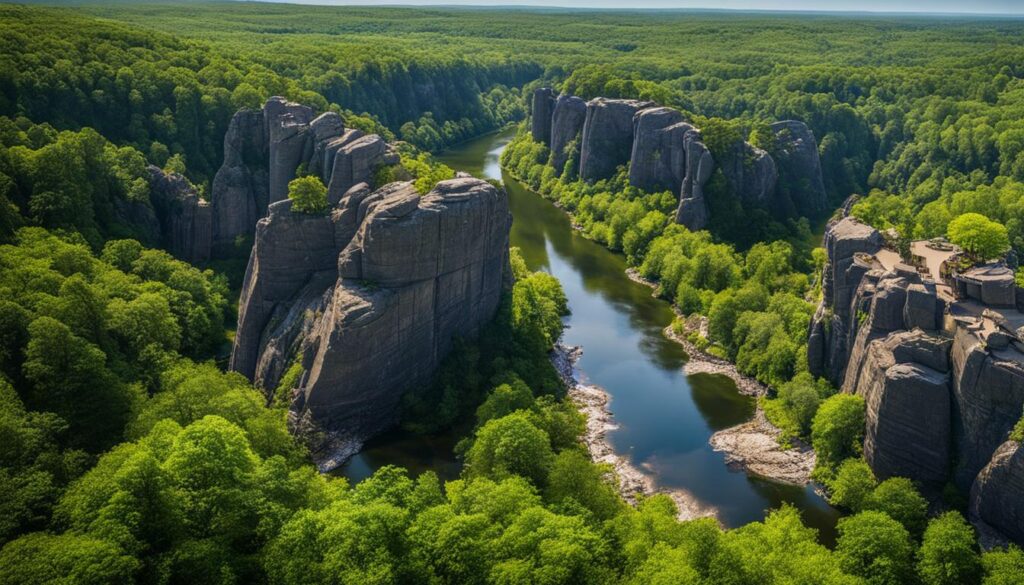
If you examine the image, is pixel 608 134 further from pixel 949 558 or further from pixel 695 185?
pixel 949 558

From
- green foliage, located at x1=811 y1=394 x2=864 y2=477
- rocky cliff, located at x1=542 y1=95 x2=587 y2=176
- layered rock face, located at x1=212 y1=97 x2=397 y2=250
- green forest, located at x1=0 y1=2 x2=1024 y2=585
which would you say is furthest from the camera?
rocky cliff, located at x1=542 y1=95 x2=587 y2=176

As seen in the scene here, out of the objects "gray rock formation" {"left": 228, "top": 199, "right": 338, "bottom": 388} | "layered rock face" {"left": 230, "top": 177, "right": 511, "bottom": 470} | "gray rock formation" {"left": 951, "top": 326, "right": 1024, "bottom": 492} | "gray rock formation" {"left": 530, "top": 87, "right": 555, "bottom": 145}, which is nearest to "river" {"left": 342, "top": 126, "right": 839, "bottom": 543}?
"layered rock face" {"left": 230, "top": 177, "right": 511, "bottom": 470}

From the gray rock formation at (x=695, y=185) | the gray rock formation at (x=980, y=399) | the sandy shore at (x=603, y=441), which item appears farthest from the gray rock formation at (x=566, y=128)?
the gray rock formation at (x=980, y=399)

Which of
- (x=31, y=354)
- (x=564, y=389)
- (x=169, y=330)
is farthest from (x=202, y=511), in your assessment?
(x=564, y=389)

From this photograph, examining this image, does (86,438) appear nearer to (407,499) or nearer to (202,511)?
(202,511)

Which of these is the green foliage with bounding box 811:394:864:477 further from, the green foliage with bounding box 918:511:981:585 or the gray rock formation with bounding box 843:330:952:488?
the green foliage with bounding box 918:511:981:585

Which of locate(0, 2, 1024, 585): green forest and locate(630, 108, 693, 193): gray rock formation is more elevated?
locate(630, 108, 693, 193): gray rock formation

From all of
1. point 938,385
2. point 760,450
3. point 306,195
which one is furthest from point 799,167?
point 306,195
